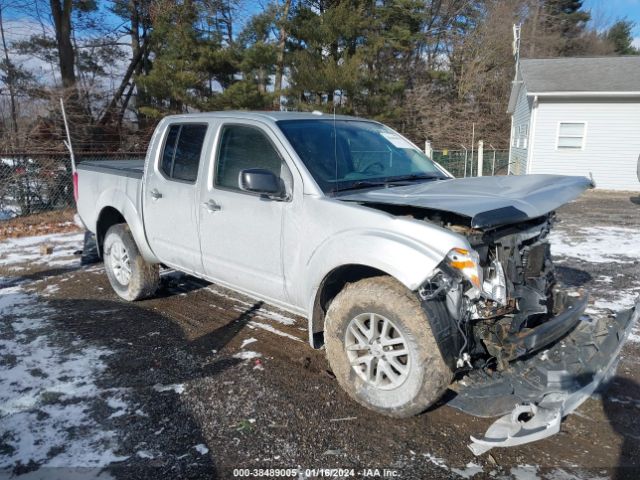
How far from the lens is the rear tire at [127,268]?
5.28 metres

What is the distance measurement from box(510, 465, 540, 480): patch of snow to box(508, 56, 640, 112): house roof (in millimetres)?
17717

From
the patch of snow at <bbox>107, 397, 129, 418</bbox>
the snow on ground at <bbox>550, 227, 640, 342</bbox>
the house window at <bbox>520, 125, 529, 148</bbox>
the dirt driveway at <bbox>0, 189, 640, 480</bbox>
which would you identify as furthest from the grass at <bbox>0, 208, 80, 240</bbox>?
the house window at <bbox>520, 125, 529, 148</bbox>

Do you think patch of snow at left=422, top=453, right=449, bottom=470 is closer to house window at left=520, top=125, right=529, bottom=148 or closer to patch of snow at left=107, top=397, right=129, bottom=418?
patch of snow at left=107, top=397, right=129, bottom=418

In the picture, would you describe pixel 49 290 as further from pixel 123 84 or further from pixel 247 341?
pixel 123 84

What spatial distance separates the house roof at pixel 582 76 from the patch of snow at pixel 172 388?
17924 millimetres

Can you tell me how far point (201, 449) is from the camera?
287 cm

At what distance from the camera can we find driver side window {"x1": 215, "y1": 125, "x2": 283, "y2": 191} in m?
3.83

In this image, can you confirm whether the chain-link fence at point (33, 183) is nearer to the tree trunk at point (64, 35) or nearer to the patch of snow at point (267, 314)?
the tree trunk at point (64, 35)

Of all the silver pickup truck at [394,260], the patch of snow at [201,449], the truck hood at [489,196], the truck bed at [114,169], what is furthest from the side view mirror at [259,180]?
the truck bed at [114,169]

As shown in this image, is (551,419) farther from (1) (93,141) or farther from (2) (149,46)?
(2) (149,46)

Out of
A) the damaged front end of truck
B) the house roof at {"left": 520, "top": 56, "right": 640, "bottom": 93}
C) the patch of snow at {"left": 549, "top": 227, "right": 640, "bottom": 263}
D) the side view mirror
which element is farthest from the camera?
the house roof at {"left": 520, "top": 56, "right": 640, "bottom": 93}

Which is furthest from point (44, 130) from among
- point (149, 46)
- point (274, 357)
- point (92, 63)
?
point (274, 357)

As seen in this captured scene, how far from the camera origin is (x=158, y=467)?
272cm

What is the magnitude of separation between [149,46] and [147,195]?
57.2 ft
